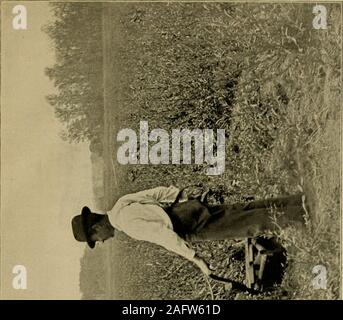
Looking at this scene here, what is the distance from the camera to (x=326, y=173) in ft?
9.87

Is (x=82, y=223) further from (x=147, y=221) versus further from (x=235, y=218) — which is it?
(x=235, y=218)

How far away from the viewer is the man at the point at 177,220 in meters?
2.93

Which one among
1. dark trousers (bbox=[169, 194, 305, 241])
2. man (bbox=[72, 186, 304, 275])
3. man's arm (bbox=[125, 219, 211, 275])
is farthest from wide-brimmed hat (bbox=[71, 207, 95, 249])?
dark trousers (bbox=[169, 194, 305, 241])

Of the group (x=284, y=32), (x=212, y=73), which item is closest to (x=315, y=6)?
(x=284, y=32)

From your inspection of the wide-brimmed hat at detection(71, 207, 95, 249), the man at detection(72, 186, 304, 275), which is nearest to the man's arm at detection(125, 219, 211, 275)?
the man at detection(72, 186, 304, 275)

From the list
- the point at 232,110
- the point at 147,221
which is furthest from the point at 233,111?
the point at 147,221

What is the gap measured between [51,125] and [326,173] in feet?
3.93

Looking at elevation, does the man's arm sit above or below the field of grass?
below

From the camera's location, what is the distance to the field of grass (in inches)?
115

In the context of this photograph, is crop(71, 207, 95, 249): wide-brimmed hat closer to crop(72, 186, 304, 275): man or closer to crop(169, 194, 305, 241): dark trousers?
crop(72, 186, 304, 275): man

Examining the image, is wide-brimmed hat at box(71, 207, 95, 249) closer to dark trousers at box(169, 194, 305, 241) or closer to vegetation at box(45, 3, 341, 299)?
vegetation at box(45, 3, 341, 299)

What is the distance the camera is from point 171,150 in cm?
295
